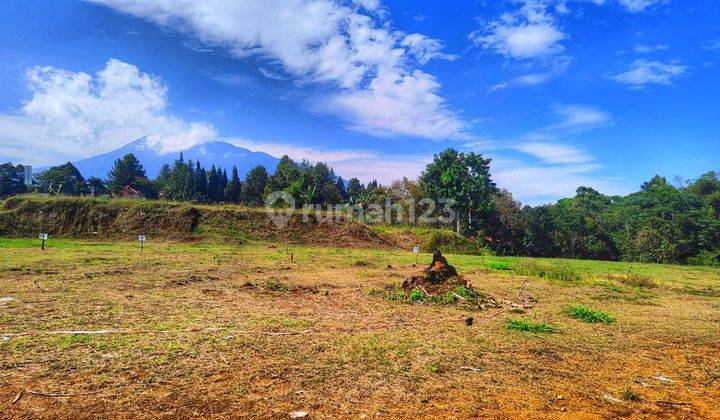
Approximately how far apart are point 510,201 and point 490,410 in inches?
2075

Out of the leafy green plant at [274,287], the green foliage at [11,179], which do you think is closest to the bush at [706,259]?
the leafy green plant at [274,287]

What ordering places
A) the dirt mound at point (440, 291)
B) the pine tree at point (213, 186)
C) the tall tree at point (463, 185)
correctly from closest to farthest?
Result: the dirt mound at point (440, 291)
the tall tree at point (463, 185)
the pine tree at point (213, 186)

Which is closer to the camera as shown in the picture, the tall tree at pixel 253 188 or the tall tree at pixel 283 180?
the tall tree at pixel 283 180

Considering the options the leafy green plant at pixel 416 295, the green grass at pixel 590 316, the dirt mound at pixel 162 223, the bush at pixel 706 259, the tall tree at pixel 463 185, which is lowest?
the bush at pixel 706 259

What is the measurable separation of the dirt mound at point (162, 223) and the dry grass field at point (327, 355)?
21.6m

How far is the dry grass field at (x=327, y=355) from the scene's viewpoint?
4273mm

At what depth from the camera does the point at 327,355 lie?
5812 millimetres

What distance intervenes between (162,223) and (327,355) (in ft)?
103

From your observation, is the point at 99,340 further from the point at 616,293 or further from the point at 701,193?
the point at 701,193

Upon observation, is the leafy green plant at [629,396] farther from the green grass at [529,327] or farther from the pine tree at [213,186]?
the pine tree at [213,186]

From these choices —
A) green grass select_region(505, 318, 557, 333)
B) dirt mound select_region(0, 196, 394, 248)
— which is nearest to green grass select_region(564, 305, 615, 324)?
green grass select_region(505, 318, 557, 333)

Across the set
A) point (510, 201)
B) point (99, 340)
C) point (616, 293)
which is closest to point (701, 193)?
point (510, 201)

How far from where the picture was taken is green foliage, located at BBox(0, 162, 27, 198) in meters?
61.3

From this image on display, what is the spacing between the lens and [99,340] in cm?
594
